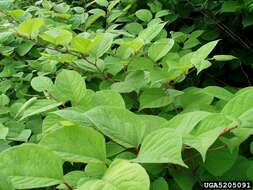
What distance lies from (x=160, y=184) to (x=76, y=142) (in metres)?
0.17

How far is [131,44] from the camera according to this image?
1.02 meters

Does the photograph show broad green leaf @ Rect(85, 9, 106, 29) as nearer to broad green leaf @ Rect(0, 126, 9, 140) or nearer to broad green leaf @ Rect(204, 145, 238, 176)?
broad green leaf @ Rect(0, 126, 9, 140)

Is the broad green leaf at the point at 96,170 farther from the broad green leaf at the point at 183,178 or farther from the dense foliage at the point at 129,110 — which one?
the broad green leaf at the point at 183,178

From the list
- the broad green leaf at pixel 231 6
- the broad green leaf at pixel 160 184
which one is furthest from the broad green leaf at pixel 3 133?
the broad green leaf at pixel 231 6

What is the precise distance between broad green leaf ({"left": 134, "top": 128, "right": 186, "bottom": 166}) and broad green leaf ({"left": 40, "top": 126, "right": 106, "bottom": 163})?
0.23 ft

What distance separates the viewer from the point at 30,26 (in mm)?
1187

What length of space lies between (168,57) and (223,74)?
2.00 feet

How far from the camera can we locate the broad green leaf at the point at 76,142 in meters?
0.63

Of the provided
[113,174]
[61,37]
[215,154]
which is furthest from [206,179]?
[61,37]

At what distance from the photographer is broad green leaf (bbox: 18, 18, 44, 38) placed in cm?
116

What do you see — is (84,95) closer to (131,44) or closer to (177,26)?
(131,44)

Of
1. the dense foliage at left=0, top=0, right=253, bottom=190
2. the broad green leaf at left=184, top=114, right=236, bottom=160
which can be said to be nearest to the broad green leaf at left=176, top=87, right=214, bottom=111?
the dense foliage at left=0, top=0, right=253, bottom=190

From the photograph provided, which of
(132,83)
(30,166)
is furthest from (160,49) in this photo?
(30,166)

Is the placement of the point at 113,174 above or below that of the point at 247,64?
above
